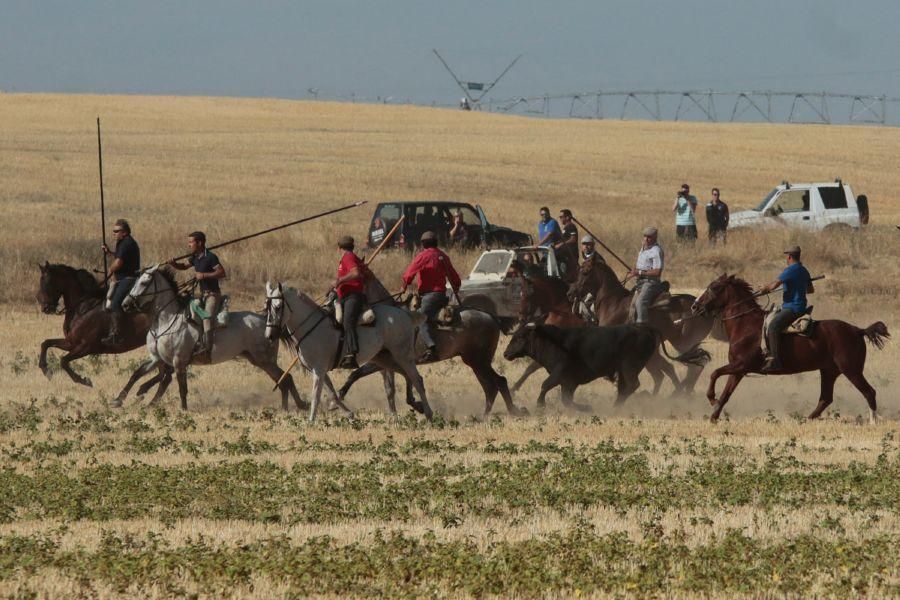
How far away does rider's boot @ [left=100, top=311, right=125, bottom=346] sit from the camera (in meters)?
20.4

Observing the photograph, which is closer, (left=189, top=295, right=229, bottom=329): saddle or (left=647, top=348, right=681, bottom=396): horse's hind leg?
(left=189, top=295, right=229, bottom=329): saddle

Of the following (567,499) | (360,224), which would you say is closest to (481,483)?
(567,499)

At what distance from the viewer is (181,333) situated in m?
19.1

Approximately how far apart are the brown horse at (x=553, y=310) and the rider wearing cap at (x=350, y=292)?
156 inches

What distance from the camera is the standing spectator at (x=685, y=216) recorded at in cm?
3731

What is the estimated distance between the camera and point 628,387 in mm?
19531

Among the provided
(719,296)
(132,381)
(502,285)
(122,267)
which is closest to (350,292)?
(132,381)

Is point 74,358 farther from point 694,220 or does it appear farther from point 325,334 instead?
point 694,220

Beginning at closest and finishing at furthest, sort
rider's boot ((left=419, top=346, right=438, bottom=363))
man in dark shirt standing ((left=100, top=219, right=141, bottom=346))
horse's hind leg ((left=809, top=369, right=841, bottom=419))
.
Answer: horse's hind leg ((left=809, top=369, right=841, bottom=419)), rider's boot ((left=419, top=346, right=438, bottom=363)), man in dark shirt standing ((left=100, top=219, right=141, bottom=346))

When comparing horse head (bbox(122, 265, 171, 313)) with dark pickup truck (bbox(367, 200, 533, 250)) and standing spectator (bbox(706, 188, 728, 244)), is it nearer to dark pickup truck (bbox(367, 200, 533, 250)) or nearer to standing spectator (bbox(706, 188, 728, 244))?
dark pickup truck (bbox(367, 200, 533, 250))

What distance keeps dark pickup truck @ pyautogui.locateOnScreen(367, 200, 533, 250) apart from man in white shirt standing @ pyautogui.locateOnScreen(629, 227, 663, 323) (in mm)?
13787

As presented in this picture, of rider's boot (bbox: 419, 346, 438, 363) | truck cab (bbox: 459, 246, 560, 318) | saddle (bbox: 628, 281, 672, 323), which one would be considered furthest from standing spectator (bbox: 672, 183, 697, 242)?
rider's boot (bbox: 419, 346, 438, 363)

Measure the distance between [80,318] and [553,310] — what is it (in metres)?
5.96

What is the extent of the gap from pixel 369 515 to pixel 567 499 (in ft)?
4.88
